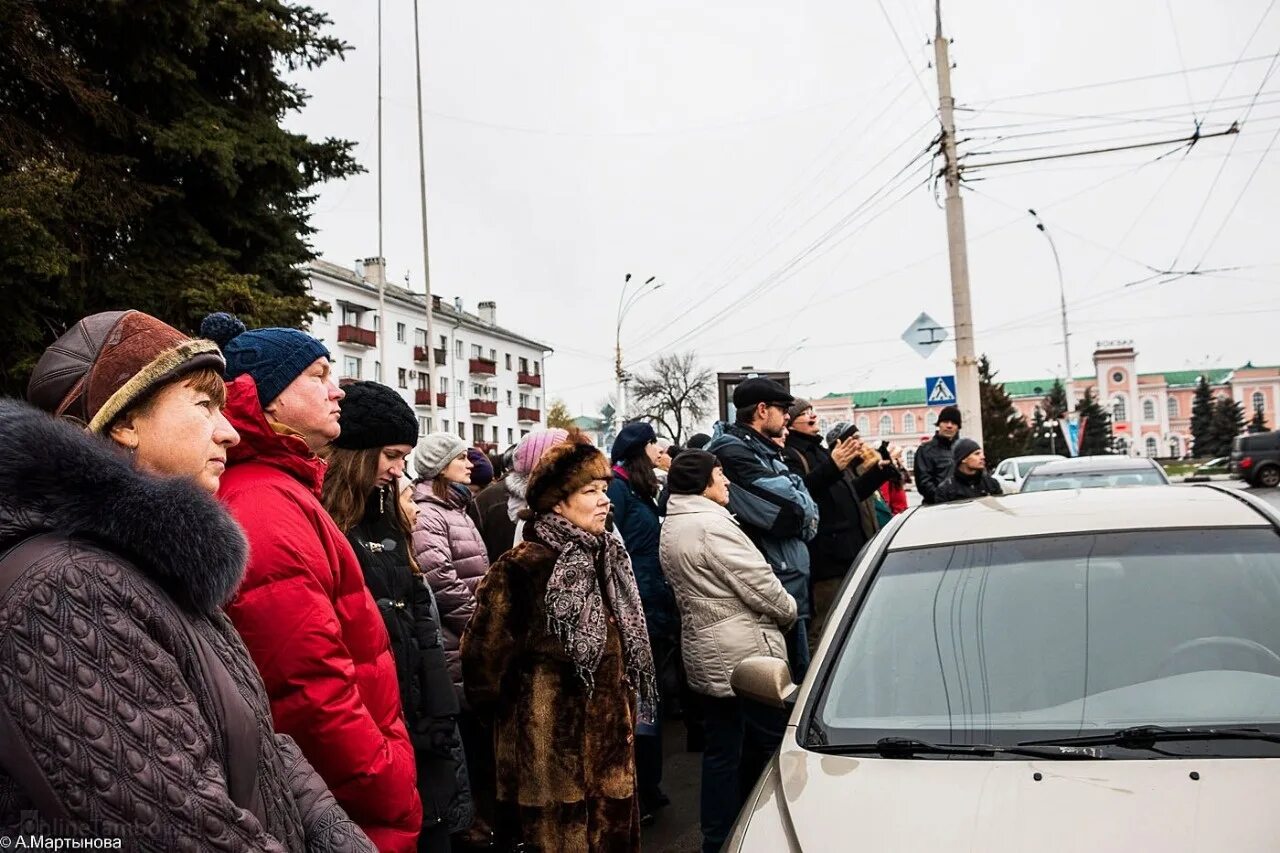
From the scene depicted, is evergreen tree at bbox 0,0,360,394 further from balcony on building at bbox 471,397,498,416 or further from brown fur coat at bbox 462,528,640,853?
balcony on building at bbox 471,397,498,416

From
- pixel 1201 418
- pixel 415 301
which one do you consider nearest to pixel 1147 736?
pixel 415 301

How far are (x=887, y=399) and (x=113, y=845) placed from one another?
127330 millimetres

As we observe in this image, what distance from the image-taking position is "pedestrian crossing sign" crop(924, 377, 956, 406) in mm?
14008

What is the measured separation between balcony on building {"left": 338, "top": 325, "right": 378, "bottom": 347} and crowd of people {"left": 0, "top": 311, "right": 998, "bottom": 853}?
48.7 metres

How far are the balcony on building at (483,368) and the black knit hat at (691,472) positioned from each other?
207 feet

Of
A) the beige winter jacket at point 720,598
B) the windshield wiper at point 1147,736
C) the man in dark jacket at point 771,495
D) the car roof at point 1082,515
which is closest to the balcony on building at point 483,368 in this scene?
the man in dark jacket at point 771,495

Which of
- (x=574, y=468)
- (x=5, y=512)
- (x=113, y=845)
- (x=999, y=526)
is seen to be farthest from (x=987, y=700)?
(x=5, y=512)

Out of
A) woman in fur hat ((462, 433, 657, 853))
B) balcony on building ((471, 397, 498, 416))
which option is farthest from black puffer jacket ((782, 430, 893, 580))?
balcony on building ((471, 397, 498, 416))

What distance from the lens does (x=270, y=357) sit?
8.98 feet

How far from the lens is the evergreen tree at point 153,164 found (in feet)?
35.0

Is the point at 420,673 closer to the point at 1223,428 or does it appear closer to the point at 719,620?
the point at 719,620

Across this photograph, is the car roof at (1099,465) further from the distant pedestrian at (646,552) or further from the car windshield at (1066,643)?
the car windshield at (1066,643)

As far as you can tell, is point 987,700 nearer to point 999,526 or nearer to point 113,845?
point 999,526

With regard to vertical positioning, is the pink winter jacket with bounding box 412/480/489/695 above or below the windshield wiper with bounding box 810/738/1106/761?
above
